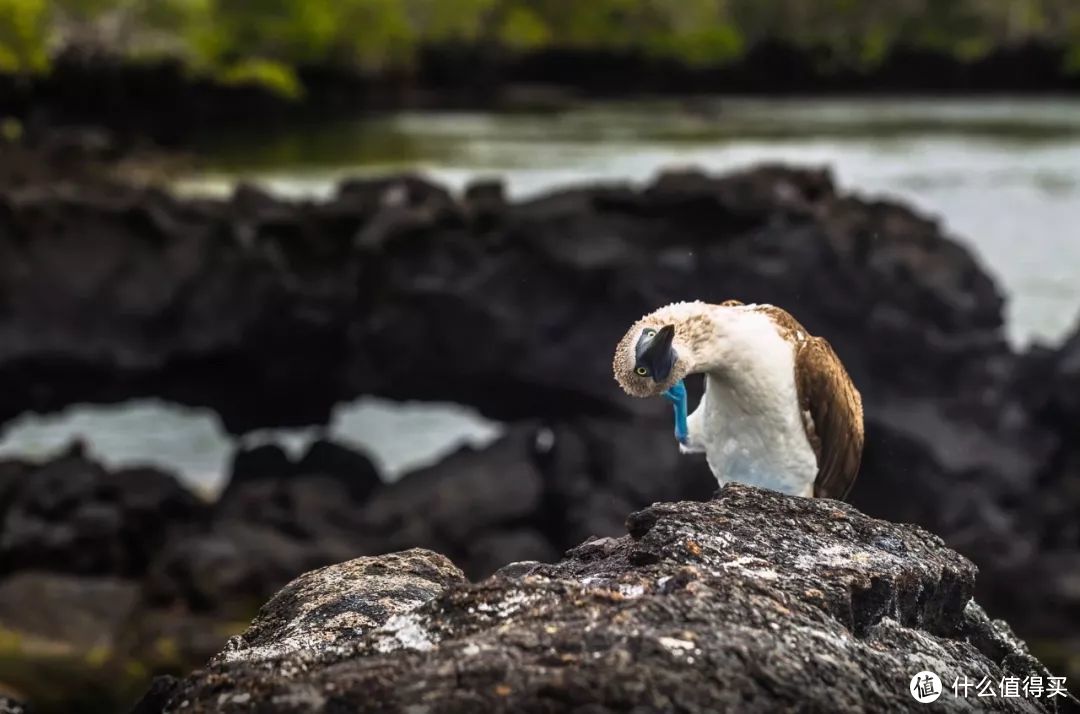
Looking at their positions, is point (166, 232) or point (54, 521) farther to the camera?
point (166, 232)

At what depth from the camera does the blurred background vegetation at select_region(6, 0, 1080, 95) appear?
29969mm

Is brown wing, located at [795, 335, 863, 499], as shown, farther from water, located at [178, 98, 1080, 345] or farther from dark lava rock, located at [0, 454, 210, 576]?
water, located at [178, 98, 1080, 345]

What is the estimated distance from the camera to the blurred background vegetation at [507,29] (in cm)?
2997

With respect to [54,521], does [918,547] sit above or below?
above

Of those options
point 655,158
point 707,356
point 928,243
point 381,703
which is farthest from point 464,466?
point 655,158

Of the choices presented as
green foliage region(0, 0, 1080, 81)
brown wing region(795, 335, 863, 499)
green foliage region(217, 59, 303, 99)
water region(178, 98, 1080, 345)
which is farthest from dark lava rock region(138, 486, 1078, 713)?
green foliage region(217, 59, 303, 99)

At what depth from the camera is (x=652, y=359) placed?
310 cm

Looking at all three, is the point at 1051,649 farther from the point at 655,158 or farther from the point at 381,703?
the point at 655,158

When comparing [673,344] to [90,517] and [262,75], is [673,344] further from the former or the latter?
[262,75]

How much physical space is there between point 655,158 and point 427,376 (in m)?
14.7

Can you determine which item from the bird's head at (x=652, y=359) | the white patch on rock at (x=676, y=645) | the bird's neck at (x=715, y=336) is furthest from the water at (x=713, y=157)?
the white patch on rock at (x=676, y=645)

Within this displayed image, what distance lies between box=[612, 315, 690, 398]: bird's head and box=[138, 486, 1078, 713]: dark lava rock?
378 millimetres

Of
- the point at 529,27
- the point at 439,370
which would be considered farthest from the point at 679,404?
the point at 529,27

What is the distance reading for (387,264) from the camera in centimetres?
1817
